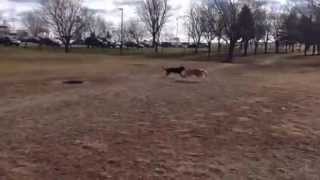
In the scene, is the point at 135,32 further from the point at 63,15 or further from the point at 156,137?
the point at 156,137

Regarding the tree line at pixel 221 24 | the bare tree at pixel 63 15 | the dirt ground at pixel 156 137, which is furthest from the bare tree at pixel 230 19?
the dirt ground at pixel 156 137

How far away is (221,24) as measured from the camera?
75250mm

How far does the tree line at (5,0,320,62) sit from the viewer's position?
75125mm

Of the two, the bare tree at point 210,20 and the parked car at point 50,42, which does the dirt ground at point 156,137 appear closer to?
the bare tree at point 210,20

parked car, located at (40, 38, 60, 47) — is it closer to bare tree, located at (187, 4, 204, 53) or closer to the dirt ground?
bare tree, located at (187, 4, 204, 53)

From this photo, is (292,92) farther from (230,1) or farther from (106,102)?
(230,1)

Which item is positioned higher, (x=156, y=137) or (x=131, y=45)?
(x=156, y=137)

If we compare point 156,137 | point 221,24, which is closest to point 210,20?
point 221,24

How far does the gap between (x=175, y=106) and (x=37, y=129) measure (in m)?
5.34

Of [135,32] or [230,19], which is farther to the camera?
[135,32]

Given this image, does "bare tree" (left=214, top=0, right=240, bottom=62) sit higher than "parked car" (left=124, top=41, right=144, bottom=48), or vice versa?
"bare tree" (left=214, top=0, right=240, bottom=62)

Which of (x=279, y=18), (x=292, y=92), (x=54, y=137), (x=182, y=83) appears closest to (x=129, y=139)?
(x=54, y=137)

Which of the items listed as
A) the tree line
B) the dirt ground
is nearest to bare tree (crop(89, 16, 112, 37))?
the tree line

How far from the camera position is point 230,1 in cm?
7619
